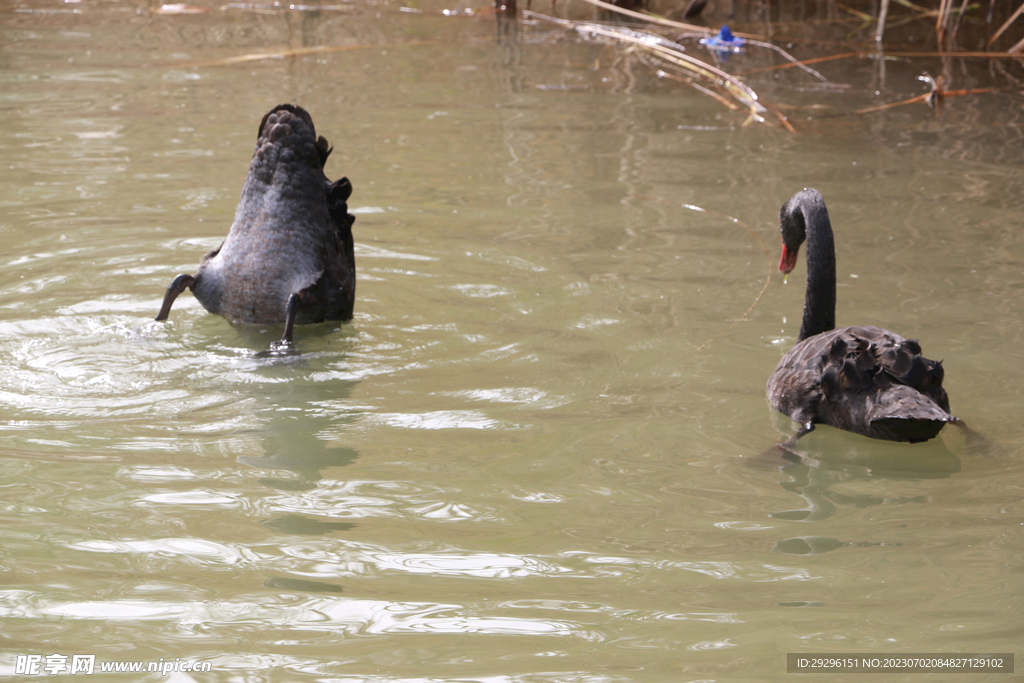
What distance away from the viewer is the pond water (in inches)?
97.4

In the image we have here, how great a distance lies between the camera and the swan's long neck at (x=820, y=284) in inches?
171

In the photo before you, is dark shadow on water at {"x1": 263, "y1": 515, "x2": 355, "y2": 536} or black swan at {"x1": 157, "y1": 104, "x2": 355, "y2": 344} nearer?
dark shadow on water at {"x1": 263, "y1": 515, "x2": 355, "y2": 536}

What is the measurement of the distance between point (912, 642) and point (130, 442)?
2364mm

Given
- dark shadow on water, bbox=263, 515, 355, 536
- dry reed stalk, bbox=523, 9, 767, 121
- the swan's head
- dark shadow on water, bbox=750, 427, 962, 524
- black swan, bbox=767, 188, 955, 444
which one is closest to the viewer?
dark shadow on water, bbox=263, 515, 355, 536

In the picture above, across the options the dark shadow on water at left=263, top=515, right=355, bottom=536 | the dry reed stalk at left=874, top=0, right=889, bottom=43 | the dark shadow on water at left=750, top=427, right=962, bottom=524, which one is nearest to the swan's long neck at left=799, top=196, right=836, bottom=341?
the dark shadow on water at left=750, top=427, right=962, bottom=524

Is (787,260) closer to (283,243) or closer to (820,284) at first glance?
(820,284)

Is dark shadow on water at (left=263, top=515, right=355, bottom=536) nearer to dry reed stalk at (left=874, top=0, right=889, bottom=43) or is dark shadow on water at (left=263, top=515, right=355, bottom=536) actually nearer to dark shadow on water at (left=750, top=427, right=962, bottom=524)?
dark shadow on water at (left=750, top=427, right=962, bottom=524)

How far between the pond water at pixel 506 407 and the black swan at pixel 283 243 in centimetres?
21

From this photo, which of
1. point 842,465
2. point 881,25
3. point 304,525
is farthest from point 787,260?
point 881,25

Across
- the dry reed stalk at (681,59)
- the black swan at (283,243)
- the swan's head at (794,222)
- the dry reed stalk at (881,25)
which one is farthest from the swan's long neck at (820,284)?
the dry reed stalk at (881,25)

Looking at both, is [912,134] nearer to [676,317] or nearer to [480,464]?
[676,317]

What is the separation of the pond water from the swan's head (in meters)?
0.28

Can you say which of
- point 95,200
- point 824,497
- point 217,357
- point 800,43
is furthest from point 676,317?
point 800,43

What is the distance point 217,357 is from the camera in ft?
14.0
